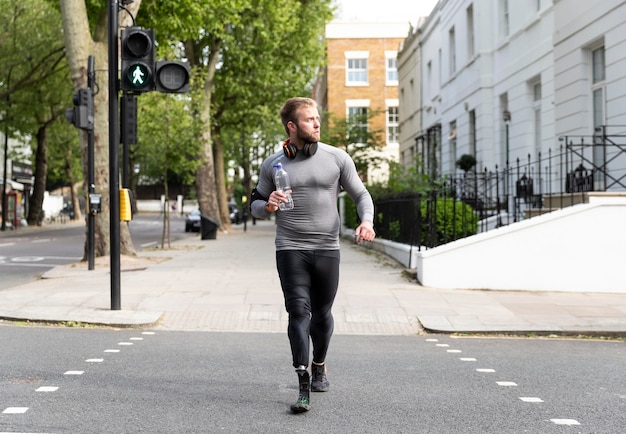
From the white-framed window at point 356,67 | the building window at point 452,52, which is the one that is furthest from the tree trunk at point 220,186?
the white-framed window at point 356,67

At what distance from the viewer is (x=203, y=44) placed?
120 ft

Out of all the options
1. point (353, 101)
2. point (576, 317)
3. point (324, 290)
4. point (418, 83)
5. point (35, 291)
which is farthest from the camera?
point (353, 101)

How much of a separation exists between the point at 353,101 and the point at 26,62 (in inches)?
849

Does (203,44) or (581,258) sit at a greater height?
(203,44)

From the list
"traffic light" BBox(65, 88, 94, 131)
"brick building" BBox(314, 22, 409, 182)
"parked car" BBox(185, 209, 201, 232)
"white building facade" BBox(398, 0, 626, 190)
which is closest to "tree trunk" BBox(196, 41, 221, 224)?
"white building facade" BBox(398, 0, 626, 190)

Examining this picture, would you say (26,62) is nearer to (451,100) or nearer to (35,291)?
(451,100)

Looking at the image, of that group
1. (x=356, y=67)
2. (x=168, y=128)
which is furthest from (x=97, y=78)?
(x=356, y=67)

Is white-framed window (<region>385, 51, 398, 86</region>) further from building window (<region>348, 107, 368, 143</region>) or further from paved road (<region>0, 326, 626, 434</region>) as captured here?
paved road (<region>0, 326, 626, 434</region>)

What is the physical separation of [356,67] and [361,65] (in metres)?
0.35

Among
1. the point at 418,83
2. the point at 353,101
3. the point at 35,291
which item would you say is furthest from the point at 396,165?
the point at 353,101

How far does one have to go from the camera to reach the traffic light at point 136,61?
10.1 meters

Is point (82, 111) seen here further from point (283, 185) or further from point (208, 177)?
point (208, 177)

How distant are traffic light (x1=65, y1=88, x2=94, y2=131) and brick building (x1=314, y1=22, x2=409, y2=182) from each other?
4030 cm

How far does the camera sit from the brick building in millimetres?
56188
